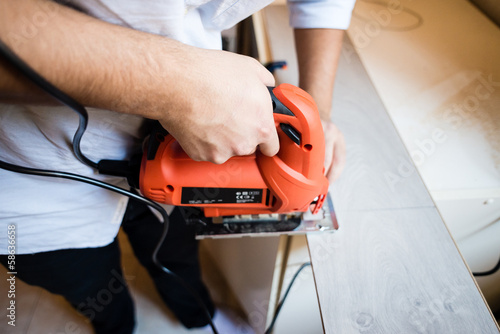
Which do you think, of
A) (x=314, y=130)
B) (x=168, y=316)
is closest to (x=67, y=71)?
(x=314, y=130)

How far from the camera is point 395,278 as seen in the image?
59 centimetres

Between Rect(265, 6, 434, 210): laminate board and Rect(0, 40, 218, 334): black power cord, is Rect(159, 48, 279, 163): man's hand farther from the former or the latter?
Rect(265, 6, 434, 210): laminate board

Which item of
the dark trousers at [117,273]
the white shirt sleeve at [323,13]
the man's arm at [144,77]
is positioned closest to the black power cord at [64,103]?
the man's arm at [144,77]

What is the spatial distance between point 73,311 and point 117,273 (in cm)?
58

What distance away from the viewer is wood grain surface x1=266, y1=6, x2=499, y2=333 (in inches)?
21.4

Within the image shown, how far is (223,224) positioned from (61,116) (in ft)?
1.22

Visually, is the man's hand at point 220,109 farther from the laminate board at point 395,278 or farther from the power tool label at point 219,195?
the laminate board at point 395,278

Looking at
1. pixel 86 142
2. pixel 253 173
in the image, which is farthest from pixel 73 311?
pixel 253 173

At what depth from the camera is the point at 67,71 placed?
332mm

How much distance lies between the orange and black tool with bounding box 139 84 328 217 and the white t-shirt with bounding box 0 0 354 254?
94 mm

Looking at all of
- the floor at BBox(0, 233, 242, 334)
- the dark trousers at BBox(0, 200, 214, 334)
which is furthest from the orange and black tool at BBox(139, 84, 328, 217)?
the floor at BBox(0, 233, 242, 334)

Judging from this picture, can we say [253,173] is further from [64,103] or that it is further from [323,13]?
[323,13]

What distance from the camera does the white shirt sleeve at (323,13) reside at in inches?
28.0

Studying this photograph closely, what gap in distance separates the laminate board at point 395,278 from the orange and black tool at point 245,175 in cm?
13
